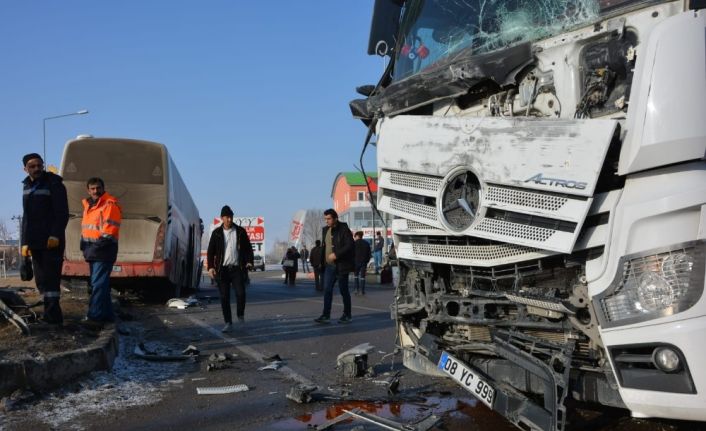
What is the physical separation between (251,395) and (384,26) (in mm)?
3559

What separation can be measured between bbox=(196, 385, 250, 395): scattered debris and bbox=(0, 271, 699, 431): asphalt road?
0.06 meters

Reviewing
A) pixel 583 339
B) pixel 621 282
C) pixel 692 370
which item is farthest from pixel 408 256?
pixel 692 370

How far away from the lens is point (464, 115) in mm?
3939

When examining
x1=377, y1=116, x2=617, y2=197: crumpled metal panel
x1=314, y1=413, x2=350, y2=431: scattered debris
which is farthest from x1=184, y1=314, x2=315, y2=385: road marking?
x1=377, y1=116, x2=617, y2=197: crumpled metal panel

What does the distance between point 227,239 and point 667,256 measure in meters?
7.10

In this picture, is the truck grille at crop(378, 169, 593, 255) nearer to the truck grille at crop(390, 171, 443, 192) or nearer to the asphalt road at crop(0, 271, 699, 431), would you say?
the truck grille at crop(390, 171, 443, 192)

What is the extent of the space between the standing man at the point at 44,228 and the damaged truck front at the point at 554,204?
4297 millimetres

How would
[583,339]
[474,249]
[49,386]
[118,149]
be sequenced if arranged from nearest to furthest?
[583,339] → [474,249] → [49,386] → [118,149]

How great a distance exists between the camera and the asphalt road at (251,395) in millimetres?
4266

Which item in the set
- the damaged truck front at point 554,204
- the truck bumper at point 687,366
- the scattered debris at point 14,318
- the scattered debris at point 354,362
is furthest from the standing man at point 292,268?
the truck bumper at point 687,366

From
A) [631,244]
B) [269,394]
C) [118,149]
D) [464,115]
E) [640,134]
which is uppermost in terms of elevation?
[118,149]

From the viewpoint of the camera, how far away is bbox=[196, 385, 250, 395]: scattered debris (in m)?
5.22

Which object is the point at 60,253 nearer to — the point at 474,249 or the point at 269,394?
the point at 269,394

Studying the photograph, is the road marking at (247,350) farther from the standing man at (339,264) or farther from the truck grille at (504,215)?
the truck grille at (504,215)
